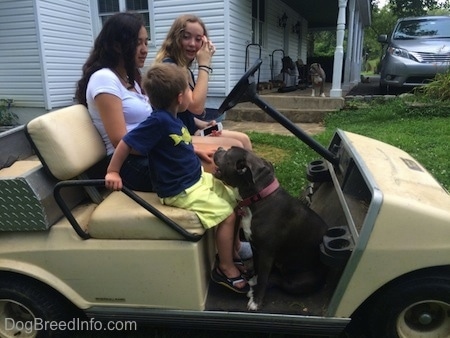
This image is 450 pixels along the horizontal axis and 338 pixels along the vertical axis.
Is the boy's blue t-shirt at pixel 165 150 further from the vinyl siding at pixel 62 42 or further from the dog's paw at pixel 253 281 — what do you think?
the vinyl siding at pixel 62 42

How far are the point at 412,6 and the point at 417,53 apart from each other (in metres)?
32.1

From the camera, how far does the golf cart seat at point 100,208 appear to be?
1990 mm

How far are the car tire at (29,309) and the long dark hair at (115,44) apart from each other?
1191 mm

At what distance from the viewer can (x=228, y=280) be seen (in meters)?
2.23

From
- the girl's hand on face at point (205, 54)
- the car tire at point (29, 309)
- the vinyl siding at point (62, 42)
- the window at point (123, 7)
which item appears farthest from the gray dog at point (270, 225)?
the vinyl siding at point (62, 42)

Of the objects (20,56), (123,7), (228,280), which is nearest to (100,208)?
(228,280)

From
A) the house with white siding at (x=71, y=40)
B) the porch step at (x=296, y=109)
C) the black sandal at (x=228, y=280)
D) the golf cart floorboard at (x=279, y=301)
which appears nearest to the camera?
the golf cart floorboard at (x=279, y=301)

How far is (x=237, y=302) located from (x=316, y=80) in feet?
27.5

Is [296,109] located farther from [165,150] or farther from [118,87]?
[165,150]

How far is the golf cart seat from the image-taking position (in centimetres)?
199

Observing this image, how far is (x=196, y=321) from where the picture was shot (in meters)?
2.07

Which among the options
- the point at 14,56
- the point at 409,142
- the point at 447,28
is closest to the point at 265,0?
the point at 447,28

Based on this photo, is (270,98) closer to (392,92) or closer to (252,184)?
(392,92)

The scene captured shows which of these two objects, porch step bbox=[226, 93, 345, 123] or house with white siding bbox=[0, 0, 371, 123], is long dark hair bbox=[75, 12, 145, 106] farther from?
house with white siding bbox=[0, 0, 371, 123]
